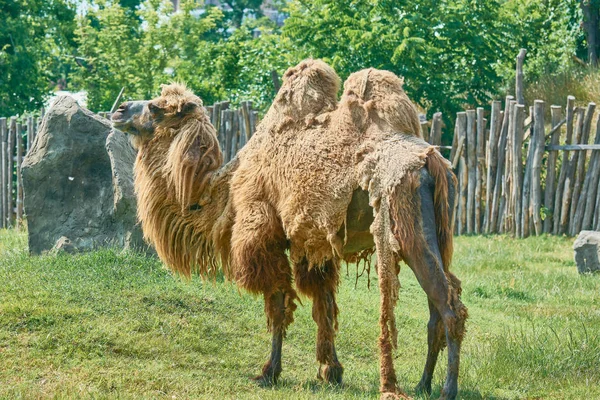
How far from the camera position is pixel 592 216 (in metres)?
14.6

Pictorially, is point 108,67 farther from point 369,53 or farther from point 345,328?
point 345,328

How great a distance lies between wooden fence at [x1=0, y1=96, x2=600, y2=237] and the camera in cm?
1448

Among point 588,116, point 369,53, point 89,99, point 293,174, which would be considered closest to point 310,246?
point 293,174

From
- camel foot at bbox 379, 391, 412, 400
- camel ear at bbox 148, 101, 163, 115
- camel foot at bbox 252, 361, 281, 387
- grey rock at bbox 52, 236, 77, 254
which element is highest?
camel ear at bbox 148, 101, 163, 115

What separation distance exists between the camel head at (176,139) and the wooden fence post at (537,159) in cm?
813

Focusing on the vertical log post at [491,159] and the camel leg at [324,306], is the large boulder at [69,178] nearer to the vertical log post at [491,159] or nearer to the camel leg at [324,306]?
the camel leg at [324,306]

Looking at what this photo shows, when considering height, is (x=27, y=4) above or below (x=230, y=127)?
above

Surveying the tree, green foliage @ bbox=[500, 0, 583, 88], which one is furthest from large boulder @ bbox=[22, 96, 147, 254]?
the tree

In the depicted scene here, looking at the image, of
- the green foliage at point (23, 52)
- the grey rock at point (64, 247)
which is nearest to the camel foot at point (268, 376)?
the grey rock at point (64, 247)

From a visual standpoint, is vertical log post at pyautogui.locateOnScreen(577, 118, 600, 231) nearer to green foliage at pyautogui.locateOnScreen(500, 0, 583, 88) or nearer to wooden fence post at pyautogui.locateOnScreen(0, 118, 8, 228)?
Result: green foliage at pyautogui.locateOnScreen(500, 0, 583, 88)

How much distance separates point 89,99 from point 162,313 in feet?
57.6

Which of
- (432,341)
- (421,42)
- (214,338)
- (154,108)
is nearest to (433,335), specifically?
(432,341)

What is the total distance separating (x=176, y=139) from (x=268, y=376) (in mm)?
2145

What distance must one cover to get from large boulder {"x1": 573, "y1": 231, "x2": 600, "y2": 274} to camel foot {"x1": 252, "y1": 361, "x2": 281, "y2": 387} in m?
6.05
